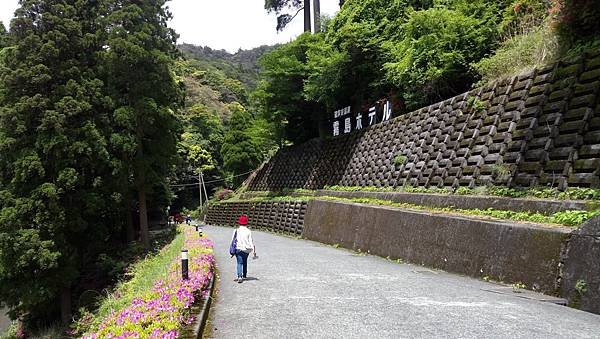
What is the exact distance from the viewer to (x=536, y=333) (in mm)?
5605

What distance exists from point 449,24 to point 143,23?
1437cm

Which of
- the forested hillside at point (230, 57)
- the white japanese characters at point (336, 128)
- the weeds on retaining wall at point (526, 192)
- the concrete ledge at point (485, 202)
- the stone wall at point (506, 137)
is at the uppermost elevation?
the forested hillside at point (230, 57)

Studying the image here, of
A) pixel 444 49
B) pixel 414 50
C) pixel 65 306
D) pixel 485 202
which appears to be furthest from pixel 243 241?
pixel 65 306

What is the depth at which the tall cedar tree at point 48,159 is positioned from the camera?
56.6ft

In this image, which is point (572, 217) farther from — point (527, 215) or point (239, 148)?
point (239, 148)

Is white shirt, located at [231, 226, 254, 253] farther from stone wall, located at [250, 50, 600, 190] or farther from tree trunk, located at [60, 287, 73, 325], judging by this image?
tree trunk, located at [60, 287, 73, 325]

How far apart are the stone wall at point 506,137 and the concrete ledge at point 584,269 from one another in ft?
5.97

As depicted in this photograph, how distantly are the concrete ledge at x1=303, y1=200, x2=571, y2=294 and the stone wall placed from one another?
155 centimetres

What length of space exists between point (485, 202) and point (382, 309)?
525 cm

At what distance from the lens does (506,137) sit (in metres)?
11.6

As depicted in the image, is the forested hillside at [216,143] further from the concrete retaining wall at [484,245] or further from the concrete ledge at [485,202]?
the concrete ledge at [485,202]

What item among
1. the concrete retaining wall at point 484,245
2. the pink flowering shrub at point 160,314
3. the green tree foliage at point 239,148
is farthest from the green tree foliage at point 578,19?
the green tree foliage at point 239,148

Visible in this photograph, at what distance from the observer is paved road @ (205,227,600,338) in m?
5.79

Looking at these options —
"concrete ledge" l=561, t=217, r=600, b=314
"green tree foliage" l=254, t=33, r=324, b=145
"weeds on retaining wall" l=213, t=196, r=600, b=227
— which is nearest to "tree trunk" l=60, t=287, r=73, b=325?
"weeds on retaining wall" l=213, t=196, r=600, b=227
